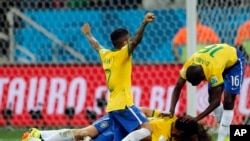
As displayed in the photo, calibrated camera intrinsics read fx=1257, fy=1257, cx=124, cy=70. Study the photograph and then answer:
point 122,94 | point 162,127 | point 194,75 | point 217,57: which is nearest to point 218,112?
point 217,57

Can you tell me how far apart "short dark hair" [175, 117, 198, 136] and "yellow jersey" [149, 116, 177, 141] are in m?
0.14

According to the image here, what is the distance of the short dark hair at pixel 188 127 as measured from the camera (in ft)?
38.2

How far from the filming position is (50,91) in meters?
15.9

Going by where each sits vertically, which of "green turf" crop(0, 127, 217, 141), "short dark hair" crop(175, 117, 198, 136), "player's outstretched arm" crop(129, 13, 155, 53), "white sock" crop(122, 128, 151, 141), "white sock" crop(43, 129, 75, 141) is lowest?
"green turf" crop(0, 127, 217, 141)

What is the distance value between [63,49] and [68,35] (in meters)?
0.27

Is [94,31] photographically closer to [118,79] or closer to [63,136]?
[63,136]

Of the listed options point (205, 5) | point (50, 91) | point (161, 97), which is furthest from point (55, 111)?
point (205, 5)

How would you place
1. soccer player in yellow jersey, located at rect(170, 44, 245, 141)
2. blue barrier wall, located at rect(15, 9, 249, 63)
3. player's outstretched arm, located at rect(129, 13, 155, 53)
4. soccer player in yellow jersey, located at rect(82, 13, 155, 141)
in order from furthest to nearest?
blue barrier wall, located at rect(15, 9, 249, 63), soccer player in yellow jersey, located at rect(170, 44, 245, 141), soccer player in yellow jersey, located at rect(82, 13, 155, 141), player's outstretched arm, located at rect(129, 13, 155, 53)

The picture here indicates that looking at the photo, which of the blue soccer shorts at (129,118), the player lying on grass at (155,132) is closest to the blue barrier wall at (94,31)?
the player lying on grass at (155,132)

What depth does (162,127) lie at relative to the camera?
38.9 feet

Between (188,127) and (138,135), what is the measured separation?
0.47 metres

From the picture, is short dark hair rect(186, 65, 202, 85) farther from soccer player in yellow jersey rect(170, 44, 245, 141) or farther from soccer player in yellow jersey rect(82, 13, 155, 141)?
soccer player in yellow jersey rect(82, 13, 155, 141)

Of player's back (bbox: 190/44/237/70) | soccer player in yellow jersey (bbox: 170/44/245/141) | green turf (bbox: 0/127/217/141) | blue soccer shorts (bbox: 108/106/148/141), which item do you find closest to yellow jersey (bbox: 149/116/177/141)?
blue soccer shorts (bbox: 108/106/148/141)

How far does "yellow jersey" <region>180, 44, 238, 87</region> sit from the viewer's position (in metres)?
12.2
